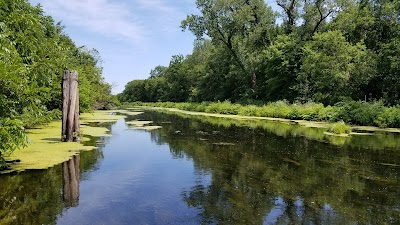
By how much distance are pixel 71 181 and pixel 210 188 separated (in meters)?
3.08

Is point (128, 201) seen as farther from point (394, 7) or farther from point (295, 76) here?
point (295, 76)

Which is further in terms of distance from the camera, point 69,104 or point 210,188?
point 69,104

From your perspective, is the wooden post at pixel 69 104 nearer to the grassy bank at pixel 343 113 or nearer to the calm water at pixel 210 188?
the calm water at pixel 210 188

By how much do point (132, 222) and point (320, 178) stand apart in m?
4.91

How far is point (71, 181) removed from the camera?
23.8 feet

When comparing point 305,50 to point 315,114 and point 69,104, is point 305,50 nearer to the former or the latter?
point 315,114

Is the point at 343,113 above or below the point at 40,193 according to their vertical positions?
above

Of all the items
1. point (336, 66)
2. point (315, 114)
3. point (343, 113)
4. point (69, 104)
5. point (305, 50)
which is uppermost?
point (305, 50)

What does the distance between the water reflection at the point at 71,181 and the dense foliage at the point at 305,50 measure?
23.3 metres

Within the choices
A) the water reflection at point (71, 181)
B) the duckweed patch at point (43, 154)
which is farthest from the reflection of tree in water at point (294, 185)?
the duckweed patch at point (43, 154)

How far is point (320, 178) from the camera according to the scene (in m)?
7.94

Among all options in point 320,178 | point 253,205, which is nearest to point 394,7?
point 320,178

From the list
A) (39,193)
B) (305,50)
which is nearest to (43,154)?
(39,193)

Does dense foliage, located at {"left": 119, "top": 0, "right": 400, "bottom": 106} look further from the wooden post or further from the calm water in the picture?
the wooden post
